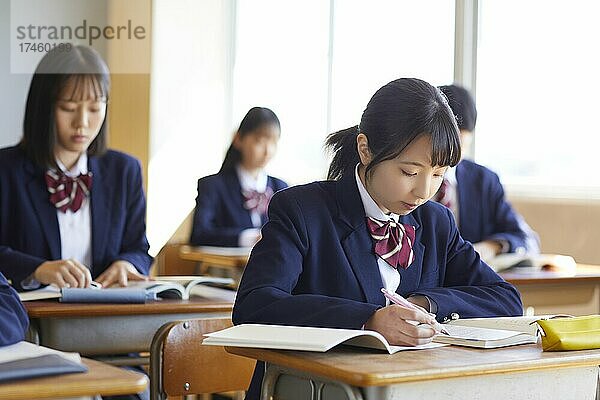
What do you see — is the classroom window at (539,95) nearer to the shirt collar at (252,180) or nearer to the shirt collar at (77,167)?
the shirt collar at (252,180)

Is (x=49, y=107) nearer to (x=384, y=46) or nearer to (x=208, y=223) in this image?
(x=208, y=223)

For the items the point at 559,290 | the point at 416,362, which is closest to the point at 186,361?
the point at 416,362

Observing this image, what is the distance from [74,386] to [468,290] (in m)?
1.07

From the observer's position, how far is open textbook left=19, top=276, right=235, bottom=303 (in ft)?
8.75

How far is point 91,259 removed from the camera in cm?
320

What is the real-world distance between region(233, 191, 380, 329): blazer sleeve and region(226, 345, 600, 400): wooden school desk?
0.39 ft

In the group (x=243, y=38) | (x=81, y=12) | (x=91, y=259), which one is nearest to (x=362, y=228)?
(x=91, y=259)

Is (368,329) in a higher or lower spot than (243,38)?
lower

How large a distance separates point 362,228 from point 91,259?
1.28 meters

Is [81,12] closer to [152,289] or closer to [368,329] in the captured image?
[152,289]

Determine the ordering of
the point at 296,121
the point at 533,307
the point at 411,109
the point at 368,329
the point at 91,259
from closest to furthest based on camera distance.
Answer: the point at 368,329 → the point at 411,109 → the point at 91,259 → the point at 533,307 → the point at 296,121

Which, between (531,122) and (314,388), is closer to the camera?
(314,388)

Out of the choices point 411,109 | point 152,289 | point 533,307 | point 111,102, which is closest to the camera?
point 411,109

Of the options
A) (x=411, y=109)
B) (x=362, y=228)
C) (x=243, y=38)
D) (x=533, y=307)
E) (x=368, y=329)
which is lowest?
(x=533, y=307)
